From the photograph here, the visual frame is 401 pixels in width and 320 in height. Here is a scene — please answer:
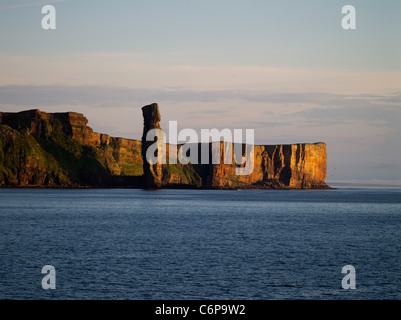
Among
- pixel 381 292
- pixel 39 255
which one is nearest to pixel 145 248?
pixel 39 255

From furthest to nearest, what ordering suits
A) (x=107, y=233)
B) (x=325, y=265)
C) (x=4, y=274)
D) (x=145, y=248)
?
(x=107, y=233), (x=145, y=248), (x=325, y=265), (x=4, y=274)

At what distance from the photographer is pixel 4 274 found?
130 ft

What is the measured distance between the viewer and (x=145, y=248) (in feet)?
187

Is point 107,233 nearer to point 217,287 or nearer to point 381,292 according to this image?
point 217,287

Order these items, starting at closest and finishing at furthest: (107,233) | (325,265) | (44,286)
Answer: (44,286) < (325,265) < (107,233)

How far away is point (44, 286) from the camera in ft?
115

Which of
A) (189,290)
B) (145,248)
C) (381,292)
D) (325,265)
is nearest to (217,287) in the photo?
(189,290)
